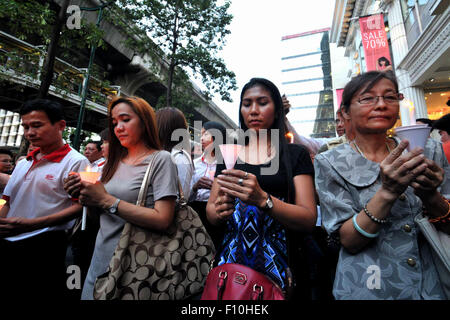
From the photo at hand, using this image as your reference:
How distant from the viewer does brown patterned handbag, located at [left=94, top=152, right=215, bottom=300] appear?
4.29ft

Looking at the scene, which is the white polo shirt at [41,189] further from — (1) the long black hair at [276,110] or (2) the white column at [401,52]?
(2) the white column at [401,52]

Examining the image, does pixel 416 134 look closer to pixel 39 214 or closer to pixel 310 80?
pixel 39 214

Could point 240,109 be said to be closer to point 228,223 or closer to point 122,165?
point 228,223

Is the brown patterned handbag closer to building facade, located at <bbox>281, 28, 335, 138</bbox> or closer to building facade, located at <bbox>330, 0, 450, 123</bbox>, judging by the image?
building facade, located at <bbox>330, 0, 450, 123</bbox>

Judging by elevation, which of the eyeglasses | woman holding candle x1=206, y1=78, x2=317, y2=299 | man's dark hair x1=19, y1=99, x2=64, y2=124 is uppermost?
man's dark hair x1=19, y1=99, x2=64, y2=124

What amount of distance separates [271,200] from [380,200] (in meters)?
0.51

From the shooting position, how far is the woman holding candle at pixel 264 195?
1223 mm

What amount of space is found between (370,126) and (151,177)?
1423 millimetres

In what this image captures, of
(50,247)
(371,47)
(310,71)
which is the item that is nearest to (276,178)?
(50,247)

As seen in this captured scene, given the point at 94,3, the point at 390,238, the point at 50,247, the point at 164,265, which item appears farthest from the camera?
the point at 94,3

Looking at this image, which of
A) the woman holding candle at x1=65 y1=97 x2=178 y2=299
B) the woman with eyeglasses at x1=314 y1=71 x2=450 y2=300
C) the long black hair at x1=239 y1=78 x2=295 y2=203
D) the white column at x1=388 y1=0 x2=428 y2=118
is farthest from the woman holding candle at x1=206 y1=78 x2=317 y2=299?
the white column at x1=388 y1=0 x2=428 y2=118

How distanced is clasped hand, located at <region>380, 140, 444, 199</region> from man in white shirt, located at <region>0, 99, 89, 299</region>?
245cm

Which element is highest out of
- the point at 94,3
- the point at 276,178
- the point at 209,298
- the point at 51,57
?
the point at 94,3

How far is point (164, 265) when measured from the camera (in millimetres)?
1422
